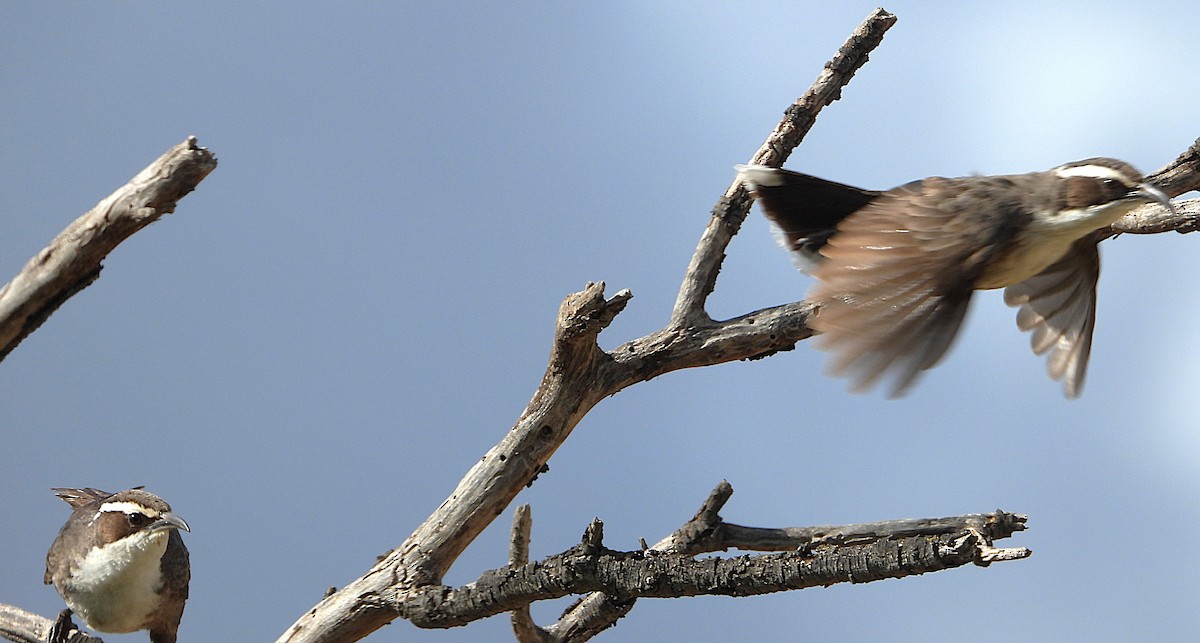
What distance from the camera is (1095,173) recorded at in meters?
2.08

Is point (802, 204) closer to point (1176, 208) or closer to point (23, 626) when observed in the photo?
point (1176, 208)

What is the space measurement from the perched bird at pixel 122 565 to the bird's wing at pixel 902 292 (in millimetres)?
1355

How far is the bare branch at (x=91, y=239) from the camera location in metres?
1.61

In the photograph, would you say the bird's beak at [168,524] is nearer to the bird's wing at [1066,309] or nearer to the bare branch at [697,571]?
the bare branch at [697,571]

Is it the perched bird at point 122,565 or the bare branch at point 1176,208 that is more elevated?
the bare branch at point 1176,208

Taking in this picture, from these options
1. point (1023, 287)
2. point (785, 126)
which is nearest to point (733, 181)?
point (785, 126)

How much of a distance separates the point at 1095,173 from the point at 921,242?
0.43 meters

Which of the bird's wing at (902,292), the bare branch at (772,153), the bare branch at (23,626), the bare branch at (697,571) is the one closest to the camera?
the bare branch at (697,571)

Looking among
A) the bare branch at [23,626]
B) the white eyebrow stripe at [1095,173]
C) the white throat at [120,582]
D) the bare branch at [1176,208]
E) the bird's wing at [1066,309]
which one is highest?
the bare branch at [1176,208]

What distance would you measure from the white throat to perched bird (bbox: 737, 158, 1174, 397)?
1.41 metres

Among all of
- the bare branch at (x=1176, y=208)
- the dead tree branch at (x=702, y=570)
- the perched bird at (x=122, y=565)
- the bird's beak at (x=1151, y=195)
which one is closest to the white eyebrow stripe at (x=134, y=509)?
the perched bird at (x=122, y=565)

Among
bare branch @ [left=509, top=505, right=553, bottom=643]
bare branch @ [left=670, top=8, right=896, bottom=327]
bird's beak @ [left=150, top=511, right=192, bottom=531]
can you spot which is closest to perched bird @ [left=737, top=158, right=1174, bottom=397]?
bare branch @ [left=670, top=8, right=896, bottom=327]

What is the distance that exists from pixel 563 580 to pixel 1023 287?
4.19 feet

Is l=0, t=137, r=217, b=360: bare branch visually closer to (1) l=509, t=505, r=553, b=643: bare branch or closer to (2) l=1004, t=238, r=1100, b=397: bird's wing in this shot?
(1) l=509, t=505, r=553, b=643: bare branch
